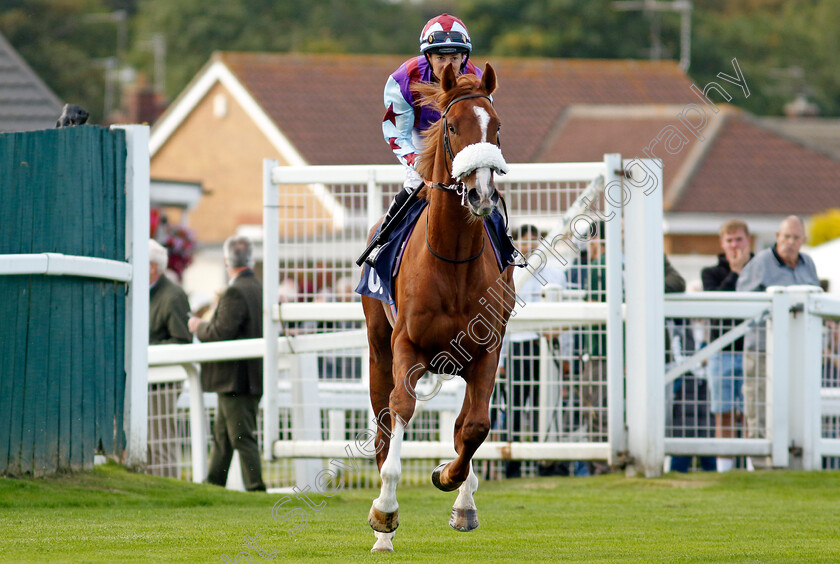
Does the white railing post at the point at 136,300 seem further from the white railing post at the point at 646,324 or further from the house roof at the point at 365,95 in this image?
the house roof at the point at 365,95

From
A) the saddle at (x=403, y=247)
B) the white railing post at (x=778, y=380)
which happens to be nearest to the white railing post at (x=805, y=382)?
the white railing post at (x=778, y=380)

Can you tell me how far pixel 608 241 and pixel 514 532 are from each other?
122 inches

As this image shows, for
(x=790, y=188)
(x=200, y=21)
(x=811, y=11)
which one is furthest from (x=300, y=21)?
(x=790, y=188)

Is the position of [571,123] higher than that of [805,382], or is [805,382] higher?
[571,123]

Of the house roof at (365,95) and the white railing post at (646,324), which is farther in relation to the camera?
the house roof at (365,95)

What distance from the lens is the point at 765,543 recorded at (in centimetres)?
657

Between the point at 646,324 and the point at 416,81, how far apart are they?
11.1 feet

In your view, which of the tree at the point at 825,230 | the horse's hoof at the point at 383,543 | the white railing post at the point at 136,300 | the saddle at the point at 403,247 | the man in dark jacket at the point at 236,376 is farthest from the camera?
the tree at the point at 825,230

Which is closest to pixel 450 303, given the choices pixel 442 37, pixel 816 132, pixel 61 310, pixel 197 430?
pixel 442 37

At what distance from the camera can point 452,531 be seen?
23.2 ft

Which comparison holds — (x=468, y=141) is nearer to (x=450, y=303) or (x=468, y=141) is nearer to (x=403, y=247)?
(x=450, y=303)

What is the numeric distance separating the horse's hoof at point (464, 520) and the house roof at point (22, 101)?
12.5 meters

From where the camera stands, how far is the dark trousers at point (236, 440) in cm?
996

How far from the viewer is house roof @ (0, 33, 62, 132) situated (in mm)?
17781
